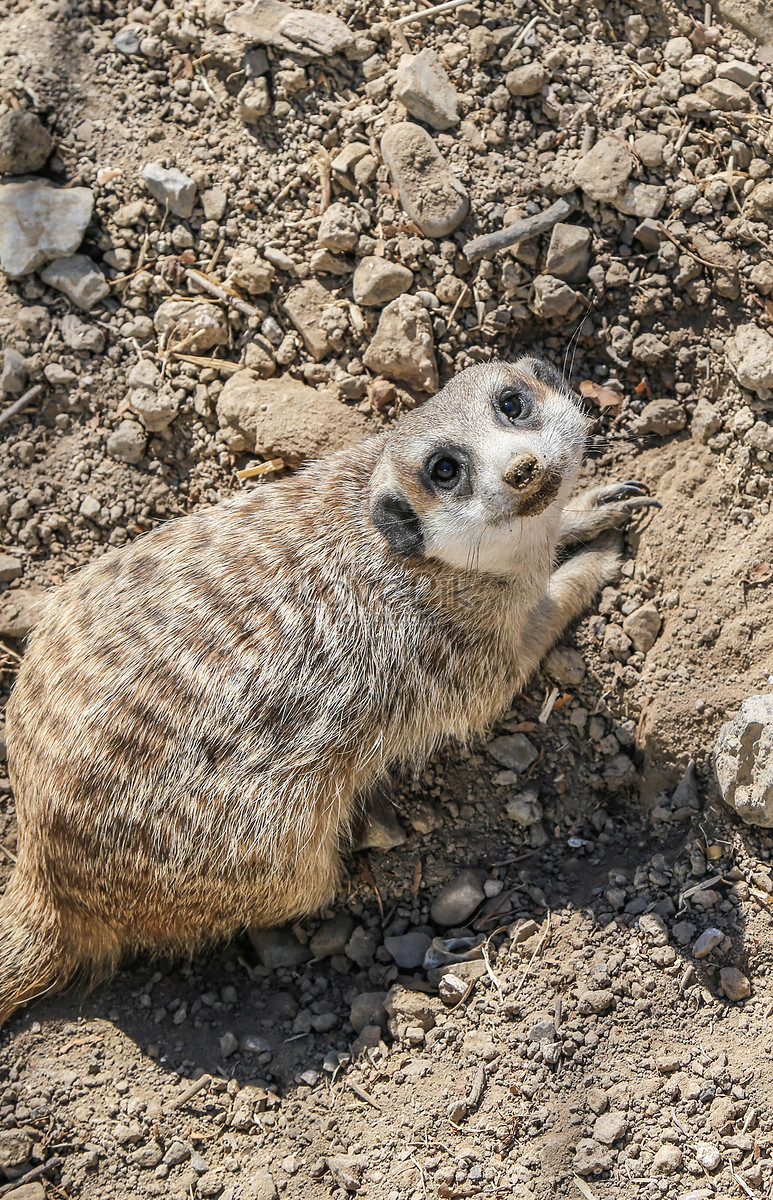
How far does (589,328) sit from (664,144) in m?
0.71

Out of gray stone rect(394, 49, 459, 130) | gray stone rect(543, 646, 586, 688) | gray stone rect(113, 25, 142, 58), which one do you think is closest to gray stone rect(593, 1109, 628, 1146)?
gray stone rect(543, 646, 586, 688)

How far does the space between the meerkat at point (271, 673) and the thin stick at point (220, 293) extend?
80cm

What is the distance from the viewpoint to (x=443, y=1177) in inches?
114

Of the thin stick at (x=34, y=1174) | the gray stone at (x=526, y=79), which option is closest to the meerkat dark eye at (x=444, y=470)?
the gray stone at (x=526, y=79)

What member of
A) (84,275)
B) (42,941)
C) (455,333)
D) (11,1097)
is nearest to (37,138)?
(84,275)

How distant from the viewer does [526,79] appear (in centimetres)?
367

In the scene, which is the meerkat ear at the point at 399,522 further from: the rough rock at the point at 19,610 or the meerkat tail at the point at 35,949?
the meerkat tail at the point at 35,949

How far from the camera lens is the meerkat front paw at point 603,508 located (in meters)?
3.69

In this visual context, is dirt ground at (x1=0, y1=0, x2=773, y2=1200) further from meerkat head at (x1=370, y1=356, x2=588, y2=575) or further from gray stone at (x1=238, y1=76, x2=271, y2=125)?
meerkat head at (x1=370, y1=356, x2=588, y2=575)

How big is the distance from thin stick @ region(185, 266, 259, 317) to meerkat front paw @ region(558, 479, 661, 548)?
4.93ft

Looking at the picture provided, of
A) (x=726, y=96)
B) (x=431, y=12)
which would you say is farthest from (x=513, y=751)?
(x=431, y=12)

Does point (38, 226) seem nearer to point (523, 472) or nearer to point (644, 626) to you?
point (523, 472)

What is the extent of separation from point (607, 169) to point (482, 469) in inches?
56.4

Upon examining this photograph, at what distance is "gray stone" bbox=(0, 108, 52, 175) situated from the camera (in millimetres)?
3980
